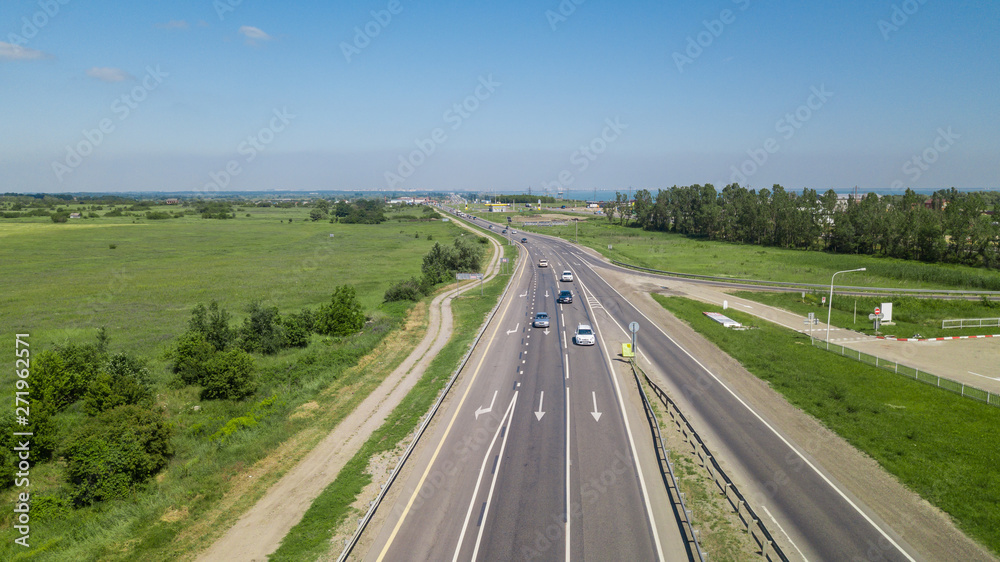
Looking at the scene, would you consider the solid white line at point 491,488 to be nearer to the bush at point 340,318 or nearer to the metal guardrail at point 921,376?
the metal guardrail at point 921,376

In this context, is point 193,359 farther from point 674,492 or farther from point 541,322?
point 674,492

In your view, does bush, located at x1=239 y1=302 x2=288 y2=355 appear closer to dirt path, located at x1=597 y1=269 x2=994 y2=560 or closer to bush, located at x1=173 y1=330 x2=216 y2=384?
bush, located at x1=173 y1=330 x2=216 y2=384

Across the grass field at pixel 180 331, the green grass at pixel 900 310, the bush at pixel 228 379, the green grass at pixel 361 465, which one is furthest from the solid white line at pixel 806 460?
the bush at pixel 228 379

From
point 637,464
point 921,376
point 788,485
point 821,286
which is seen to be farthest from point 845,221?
point 637,464

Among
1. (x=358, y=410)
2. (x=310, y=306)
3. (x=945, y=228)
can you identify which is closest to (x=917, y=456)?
(x=358, y=410)

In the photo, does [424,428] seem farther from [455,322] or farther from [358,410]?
[455,322]

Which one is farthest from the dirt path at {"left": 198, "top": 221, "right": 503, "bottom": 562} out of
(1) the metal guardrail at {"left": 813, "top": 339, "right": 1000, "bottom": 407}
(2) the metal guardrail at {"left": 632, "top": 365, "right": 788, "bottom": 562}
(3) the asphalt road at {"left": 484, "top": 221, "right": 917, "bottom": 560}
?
(1) the metal guardrail at {"left": 813, "top": 339, "right": 1000, "bottom": 407}

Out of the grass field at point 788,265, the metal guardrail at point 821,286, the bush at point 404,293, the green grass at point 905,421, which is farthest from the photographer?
the grass field at point 788,265
